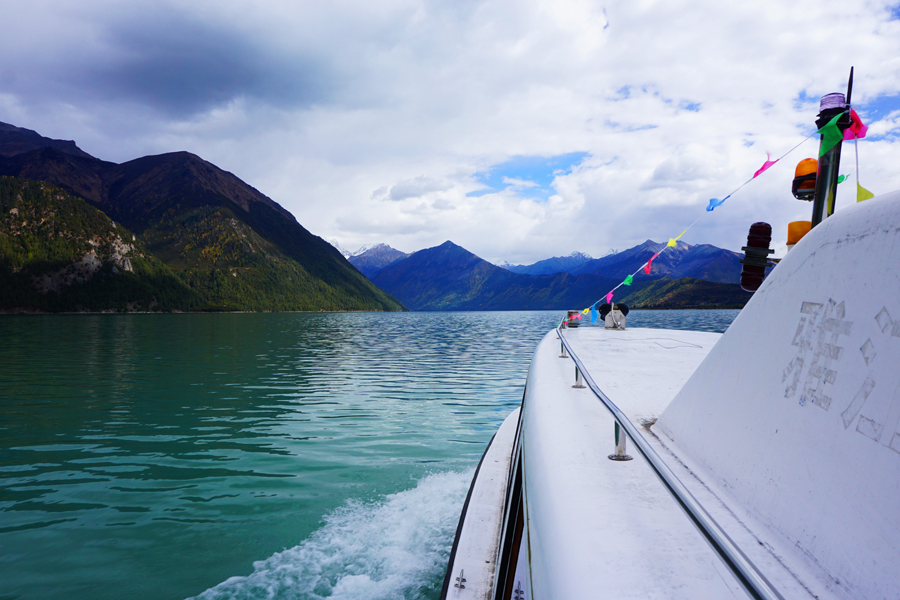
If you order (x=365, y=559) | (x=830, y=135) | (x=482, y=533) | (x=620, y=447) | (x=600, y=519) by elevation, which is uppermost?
(x=830, y=135)

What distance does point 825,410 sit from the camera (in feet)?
5.45

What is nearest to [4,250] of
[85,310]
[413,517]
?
[85,310]

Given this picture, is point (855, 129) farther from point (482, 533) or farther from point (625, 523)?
point (482, 533)

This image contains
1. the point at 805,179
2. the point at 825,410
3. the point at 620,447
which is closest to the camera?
the point at 825,410

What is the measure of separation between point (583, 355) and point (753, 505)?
556 cm

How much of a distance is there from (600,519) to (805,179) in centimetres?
286

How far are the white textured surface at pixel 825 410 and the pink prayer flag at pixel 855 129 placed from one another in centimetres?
145

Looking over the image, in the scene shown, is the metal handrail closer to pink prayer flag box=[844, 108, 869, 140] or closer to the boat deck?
the boat deck

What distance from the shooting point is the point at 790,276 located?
82.7 inches

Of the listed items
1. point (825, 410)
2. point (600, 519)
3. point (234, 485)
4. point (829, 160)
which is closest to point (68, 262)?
point (234, 485)

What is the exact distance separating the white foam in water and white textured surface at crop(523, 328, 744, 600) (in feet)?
7.90

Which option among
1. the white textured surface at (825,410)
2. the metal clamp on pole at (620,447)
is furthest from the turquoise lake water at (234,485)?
the white textured surface at (825,410)

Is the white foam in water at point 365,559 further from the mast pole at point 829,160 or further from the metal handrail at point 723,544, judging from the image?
the mast pole at point 829,160

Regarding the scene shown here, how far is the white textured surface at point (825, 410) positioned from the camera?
4.46 feet
